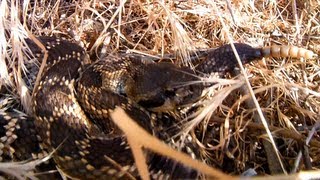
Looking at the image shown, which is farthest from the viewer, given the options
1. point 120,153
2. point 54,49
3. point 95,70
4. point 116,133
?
point 54,49

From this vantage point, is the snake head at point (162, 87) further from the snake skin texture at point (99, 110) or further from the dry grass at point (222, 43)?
the dry grass at point (222, 43)

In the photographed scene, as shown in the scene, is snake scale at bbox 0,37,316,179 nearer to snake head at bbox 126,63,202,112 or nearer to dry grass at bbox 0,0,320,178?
snake head at bbox 126,63,202,112

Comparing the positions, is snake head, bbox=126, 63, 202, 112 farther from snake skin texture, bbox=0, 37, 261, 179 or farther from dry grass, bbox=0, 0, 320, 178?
dry grass, bbox=0, 0, 320, 178

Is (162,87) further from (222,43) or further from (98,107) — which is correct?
(222,43)

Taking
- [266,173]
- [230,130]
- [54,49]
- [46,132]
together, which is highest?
[54,49]

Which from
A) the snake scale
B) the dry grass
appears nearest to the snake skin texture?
the snake scale

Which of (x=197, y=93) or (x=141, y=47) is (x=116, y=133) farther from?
(x=141, y=47)

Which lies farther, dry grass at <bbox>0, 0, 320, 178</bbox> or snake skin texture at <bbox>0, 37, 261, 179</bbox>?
dry grass at <bbox>0, 0, 320, 178</bbox>

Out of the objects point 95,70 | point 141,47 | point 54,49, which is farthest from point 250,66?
point 54,49
